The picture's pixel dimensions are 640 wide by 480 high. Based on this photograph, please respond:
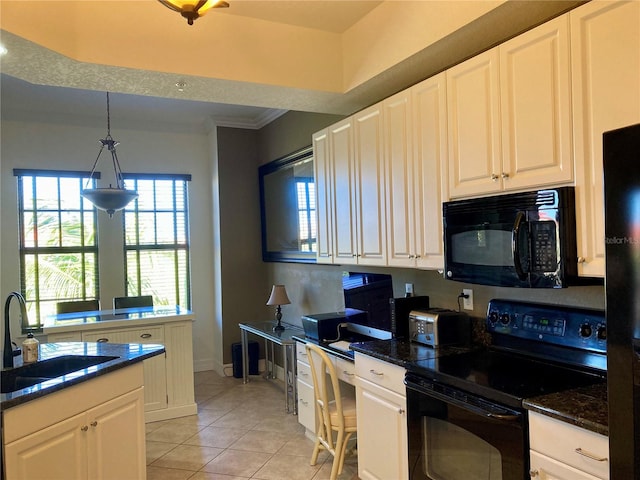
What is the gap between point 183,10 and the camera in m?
1.71

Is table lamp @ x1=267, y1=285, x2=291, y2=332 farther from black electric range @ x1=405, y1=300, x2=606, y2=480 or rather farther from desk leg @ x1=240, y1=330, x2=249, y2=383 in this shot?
black electric range @ x1=405, y1=300, x2=606, y2=480

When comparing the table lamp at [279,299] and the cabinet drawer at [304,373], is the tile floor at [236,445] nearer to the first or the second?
the cabinet drawer at [304,373]

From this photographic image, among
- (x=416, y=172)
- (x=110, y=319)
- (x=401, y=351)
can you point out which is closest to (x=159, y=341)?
(x=110, y=319)

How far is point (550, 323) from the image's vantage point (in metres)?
2.16

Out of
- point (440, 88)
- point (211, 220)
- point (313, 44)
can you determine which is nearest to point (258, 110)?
point (211, 220)

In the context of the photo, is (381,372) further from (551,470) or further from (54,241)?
(54,241)

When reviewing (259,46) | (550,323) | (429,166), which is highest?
(259,46)

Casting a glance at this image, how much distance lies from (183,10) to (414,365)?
5.98ft

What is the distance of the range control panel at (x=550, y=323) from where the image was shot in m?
1.97

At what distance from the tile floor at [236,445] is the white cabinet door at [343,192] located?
1.44 meters

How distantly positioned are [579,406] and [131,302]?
449 cm

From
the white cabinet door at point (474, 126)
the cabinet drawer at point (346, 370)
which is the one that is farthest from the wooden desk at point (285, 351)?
the white cabinet door at point (474, 126)

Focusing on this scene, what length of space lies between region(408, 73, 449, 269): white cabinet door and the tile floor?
5.19 ft

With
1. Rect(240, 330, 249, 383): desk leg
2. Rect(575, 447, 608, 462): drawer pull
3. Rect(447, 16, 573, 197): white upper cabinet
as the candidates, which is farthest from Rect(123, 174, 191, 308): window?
Rect(575, 447, 608, 462): drawer pull
